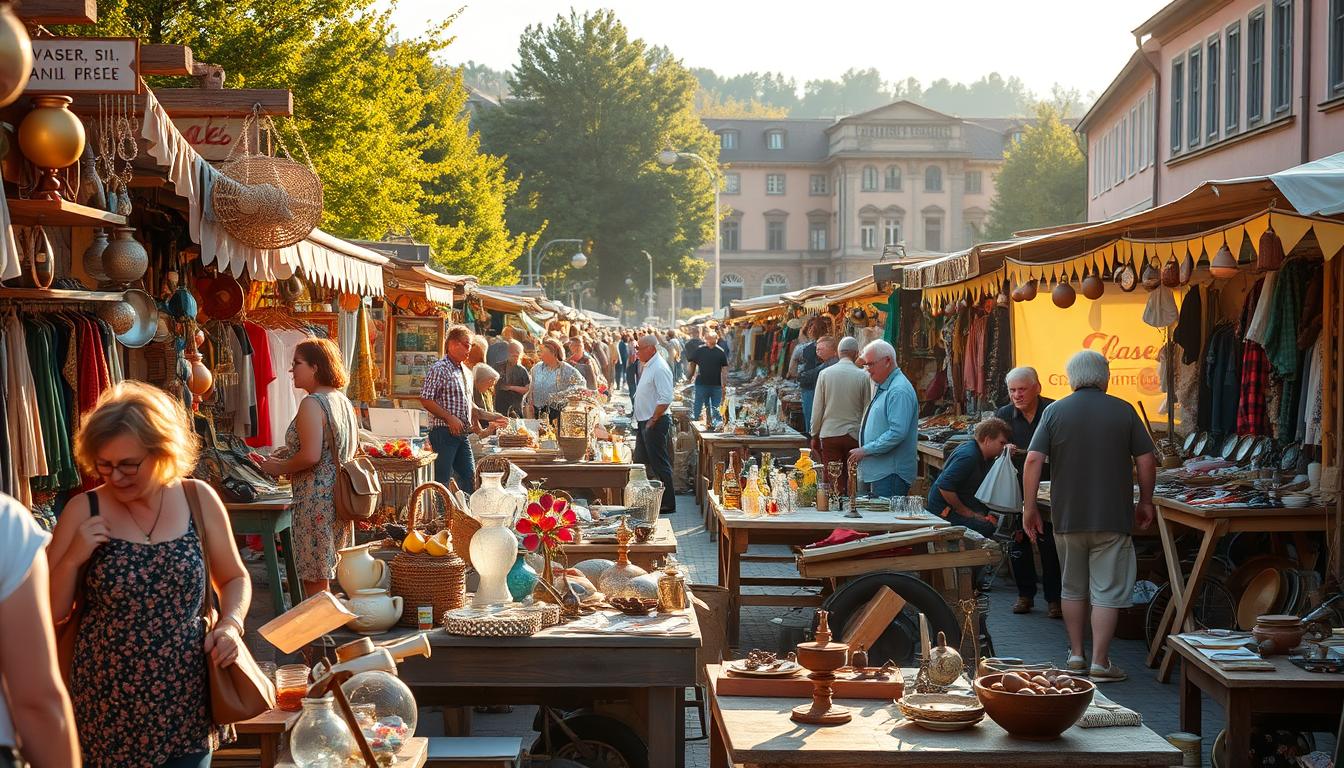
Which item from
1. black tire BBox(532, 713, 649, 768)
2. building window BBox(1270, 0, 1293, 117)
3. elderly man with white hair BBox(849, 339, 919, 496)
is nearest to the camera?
black tire BBox(532, 713, 649, 768)

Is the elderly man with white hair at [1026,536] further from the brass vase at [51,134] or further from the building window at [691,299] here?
the building window at [691,299]

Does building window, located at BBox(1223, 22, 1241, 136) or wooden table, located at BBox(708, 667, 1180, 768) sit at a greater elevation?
building window, located at BBox(1223, 22, 1241, 136)

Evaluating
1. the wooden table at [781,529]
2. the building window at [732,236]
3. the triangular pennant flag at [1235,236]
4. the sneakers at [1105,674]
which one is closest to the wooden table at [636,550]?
the wooden table at [781,529]

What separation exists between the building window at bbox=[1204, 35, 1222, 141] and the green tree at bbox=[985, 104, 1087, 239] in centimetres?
3612

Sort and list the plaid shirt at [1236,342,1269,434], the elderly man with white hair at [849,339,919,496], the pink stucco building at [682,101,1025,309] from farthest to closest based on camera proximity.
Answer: the pink stucco building at [682,101,1025,309] < the plaid shirt at [1236,342,1269,434] < the elderly man with white hair at [849,339,919,496]

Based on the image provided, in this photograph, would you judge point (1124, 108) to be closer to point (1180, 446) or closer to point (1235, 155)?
point (1235, 155)

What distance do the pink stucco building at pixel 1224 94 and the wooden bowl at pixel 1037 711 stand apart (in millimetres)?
13632

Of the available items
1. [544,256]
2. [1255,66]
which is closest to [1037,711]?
[1255,66]

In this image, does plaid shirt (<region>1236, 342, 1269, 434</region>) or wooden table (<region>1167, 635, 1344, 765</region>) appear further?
plaid shirt (<region>1236, 342, 1269, 434</region>)

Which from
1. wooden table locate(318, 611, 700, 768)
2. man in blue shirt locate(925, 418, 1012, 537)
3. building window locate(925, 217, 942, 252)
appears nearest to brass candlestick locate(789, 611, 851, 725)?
wooden table locate(318, 611, 700, 768)

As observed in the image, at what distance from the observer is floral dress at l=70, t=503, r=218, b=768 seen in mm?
3688

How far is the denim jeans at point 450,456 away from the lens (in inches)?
445

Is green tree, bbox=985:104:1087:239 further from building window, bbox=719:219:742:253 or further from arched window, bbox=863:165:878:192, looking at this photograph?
building window, bbox=719:219:742:253

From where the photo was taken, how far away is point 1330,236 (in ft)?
23.1
